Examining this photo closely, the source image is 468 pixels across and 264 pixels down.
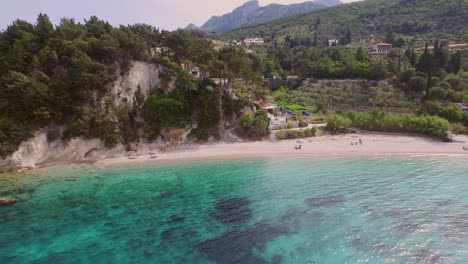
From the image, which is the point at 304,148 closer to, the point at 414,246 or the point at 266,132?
the point at 266,132

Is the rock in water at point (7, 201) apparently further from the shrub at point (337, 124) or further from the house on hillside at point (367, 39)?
the house on hillside at point (367, 39)

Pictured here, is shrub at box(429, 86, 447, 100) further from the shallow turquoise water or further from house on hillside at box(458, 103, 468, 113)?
the shallow turquoise water

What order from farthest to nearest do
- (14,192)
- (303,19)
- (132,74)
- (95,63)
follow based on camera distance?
1. (303,19)
2. (132,74)
3. (95,63)
4. (14,192)

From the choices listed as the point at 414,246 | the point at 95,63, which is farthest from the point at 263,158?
the point at 95,63

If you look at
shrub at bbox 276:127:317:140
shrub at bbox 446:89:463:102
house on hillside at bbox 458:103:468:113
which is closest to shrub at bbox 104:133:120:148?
shrub at bbox 276:127:317:140

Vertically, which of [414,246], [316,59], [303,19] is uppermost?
[303,19]

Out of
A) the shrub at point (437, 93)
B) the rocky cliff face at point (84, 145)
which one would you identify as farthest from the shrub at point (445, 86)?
the rocky cliff face at point (84, 145)
